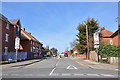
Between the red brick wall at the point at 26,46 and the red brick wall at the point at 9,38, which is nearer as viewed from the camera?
the red brick wall at the point at 9,38

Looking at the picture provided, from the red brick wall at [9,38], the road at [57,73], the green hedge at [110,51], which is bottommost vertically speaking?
the road at [57,73]

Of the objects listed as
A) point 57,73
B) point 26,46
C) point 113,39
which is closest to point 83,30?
point 113,39

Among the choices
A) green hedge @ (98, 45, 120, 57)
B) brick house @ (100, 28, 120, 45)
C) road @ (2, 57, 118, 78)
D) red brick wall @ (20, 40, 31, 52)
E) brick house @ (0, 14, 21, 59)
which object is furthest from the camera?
red brick wall @ (20, 40, 31, 52)

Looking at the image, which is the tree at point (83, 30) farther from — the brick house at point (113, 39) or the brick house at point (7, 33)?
the brick house at point (7, 33)

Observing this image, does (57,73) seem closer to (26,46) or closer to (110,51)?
(110,51)

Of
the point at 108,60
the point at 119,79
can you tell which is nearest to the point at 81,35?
the point at 108,60

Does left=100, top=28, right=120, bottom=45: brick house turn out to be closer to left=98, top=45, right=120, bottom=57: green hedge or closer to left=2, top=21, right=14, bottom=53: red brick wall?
left=98, top=45, right=120, bottom=57: green hedge

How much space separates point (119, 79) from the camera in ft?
26.2

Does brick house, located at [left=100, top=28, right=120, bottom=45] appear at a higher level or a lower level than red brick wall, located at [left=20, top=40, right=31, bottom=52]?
higher

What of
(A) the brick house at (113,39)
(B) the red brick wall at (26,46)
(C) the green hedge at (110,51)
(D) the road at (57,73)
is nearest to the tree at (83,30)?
(A) the brick house at (113,39)

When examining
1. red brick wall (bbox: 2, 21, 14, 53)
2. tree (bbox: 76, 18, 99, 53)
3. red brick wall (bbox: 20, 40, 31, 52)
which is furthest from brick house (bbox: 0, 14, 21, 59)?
tree (bbox: 76, 18, 99, 53)

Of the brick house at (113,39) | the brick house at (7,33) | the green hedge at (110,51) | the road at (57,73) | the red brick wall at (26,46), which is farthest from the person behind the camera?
the red brick wall at (26,46)

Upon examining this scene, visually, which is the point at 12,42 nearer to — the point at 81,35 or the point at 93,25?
the point at 81,35

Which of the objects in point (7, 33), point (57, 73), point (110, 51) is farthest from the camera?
point (7, 33)
